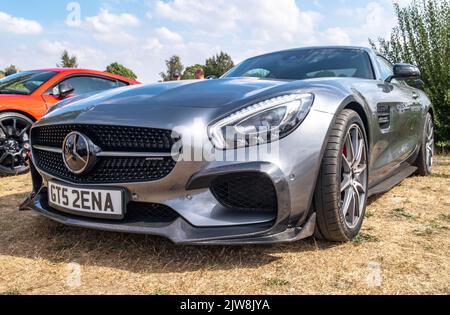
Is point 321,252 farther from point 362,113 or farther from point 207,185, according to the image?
point 362,113

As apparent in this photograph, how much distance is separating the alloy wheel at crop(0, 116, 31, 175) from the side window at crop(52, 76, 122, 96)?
896 mm

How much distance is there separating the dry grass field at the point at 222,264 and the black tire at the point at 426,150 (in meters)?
1.77

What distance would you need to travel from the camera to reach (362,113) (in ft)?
8.78

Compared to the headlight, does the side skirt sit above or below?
below

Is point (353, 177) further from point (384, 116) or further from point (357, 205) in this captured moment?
point (384, 116)

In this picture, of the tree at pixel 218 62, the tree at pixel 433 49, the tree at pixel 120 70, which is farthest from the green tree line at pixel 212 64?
the tree at pixel 433 49

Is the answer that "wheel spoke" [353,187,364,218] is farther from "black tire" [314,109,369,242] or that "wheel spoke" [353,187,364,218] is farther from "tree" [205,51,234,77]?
"tree" [205,51,234,77]

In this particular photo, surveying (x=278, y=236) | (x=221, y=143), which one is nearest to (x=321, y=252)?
(x=278, y=236)

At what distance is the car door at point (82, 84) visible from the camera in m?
5.27

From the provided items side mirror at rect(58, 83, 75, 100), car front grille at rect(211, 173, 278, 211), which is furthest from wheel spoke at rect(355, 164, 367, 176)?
side mirror at rect(58, 83, 75, 100)

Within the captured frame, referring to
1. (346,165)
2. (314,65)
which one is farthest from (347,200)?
(314,65)

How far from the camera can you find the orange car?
4.79 m

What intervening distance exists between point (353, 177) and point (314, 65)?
1151 mm

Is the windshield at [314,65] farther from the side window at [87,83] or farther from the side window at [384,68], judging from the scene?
the side window at [87,83]
